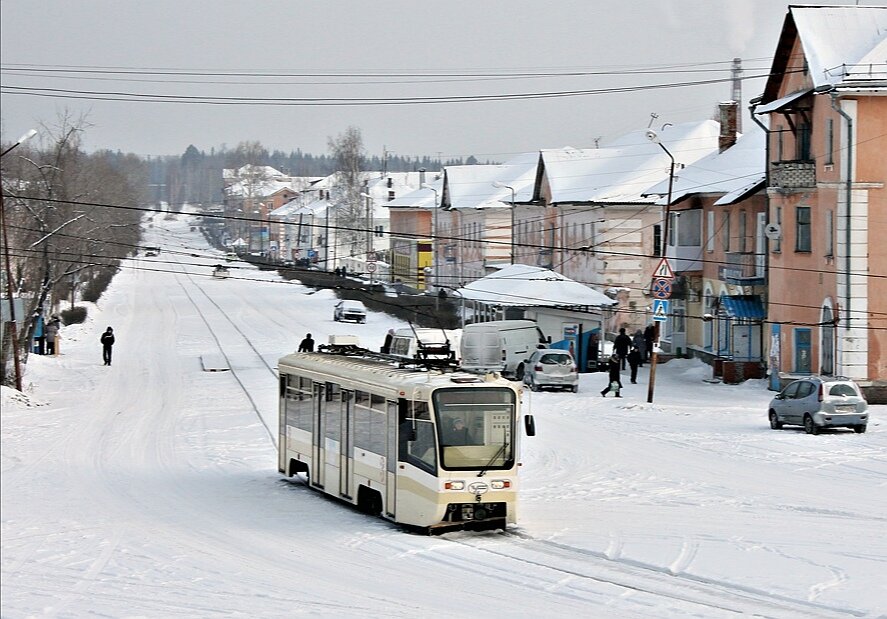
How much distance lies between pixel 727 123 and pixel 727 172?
6.34m

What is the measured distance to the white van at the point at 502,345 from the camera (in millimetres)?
48219

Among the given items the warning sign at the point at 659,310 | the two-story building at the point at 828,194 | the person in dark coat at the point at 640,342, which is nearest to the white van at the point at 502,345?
the person in dark coat at the point at 640,342

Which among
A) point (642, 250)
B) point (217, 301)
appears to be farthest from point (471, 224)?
point (642, 250)

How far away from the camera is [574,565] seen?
52.2ft

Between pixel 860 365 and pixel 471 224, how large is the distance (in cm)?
5480

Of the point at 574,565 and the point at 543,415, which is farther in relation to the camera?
the point at 543,415

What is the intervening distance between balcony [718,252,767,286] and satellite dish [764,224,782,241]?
3.01 meters

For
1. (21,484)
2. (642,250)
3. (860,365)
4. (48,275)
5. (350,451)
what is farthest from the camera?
(642,250)

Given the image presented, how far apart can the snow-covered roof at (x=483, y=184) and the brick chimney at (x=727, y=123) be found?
28480 millimetres

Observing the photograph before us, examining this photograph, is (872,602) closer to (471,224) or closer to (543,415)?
(543,415)

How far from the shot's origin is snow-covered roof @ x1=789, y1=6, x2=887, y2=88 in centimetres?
3962

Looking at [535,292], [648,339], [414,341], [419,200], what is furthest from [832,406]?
[419,200]

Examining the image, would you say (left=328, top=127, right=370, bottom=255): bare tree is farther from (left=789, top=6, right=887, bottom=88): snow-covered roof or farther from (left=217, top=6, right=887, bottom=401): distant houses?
(left=789, top=6, right=887, bottom=88): snow-covered roof

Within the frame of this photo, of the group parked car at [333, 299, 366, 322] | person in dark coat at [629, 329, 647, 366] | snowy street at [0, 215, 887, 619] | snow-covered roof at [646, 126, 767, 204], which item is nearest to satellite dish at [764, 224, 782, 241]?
snow-covered roof at [646, 126, 767, 204]
